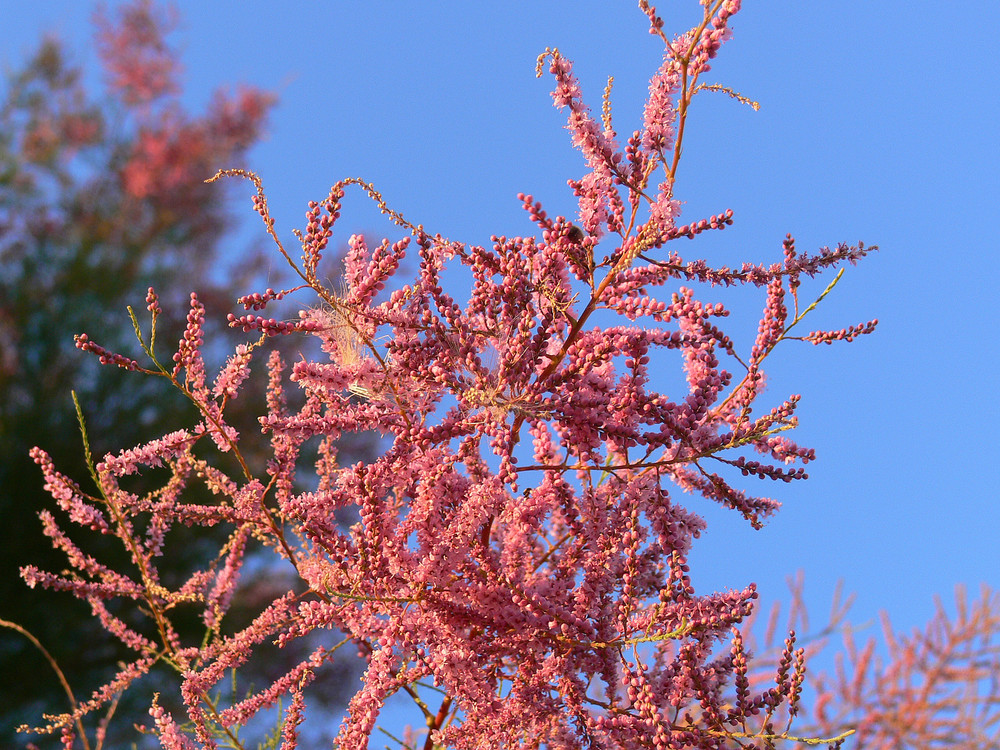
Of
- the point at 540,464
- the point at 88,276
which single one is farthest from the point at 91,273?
the point at 540,464

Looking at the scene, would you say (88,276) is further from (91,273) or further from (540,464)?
(540,464)

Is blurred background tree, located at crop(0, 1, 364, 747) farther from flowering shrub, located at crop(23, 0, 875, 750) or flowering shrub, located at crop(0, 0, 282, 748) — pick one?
flowering shrub, located at crop(23, 0, 875, 750)

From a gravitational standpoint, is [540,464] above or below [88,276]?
below

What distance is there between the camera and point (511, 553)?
1771mm

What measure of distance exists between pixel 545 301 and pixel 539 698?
2.58 ft

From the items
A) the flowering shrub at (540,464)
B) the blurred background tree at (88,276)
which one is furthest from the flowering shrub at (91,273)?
the flowering shrub at (540,464)

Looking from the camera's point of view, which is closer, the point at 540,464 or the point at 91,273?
the point at 540,464

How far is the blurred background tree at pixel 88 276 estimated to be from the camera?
688 centimetres

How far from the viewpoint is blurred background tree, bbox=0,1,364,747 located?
6.88 m

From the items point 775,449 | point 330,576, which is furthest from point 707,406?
point 330,576

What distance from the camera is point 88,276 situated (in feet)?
26.5

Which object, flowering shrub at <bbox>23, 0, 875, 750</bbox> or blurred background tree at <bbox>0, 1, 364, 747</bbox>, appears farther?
blurred background tree at <bbox>0, 1, 364, 747</bbox>

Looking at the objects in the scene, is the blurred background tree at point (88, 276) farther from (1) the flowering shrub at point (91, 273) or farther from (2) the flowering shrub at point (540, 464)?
(2) the flowering shrub at point (540, 464)

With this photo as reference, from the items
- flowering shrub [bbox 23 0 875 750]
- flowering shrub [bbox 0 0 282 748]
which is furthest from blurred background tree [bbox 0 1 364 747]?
flowering shrub [bbox 23 0 875 750]
